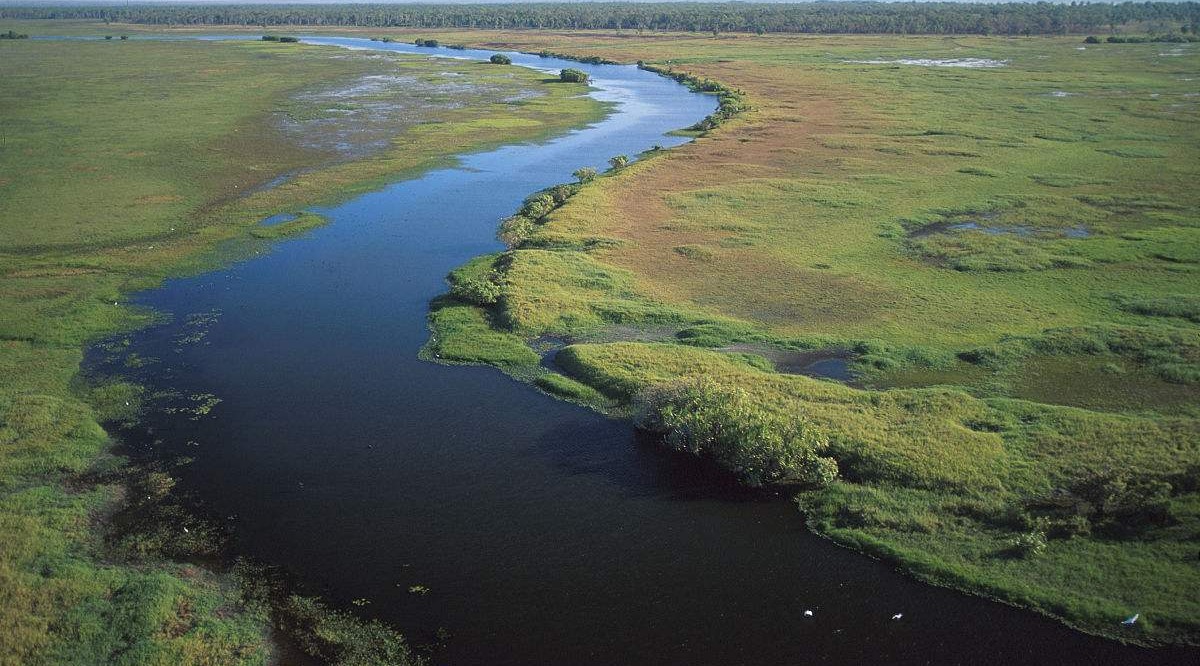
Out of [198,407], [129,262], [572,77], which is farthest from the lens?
[572,77]

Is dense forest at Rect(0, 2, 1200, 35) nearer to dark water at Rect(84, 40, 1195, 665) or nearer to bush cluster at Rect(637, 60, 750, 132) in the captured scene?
bush cluster at Rect(637, 60, 750, 132)

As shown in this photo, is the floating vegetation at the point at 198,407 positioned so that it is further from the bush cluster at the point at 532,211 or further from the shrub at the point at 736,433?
the bush cluster at the point at 532,211

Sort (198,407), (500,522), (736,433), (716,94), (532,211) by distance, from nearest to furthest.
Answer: (500,522)
(736,433)
(198,407)
(532,211)
(716,94)

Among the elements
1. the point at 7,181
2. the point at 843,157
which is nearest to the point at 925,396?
the point at 843,157

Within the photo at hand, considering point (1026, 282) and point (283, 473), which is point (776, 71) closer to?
point (1026, 282)

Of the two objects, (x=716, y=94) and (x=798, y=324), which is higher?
(x=716, y=94)

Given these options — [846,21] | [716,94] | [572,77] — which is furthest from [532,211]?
[846,21]

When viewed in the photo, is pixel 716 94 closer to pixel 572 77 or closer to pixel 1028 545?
pixel 572 77
